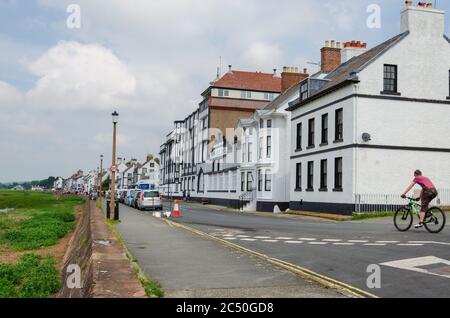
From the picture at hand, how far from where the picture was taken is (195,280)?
8.02 meters

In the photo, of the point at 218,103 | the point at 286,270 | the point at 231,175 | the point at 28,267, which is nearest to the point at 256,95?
the point at 218,103

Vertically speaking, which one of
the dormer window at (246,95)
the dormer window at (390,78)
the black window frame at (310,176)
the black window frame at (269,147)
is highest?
the dormer window at (246,95)

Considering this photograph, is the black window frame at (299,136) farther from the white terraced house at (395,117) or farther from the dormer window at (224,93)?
the dormer window at (224,93)

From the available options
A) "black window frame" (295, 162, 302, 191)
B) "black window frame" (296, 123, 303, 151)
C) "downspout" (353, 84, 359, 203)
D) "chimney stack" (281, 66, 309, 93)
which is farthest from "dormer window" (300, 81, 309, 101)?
"chimney stack" (281, 66, 309, 93)

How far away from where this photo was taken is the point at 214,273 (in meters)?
8.67

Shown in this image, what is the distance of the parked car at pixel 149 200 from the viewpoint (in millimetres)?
39844

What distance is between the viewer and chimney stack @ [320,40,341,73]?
4250 cm

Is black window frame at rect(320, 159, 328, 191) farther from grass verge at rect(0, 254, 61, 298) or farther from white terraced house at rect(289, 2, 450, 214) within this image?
grass verge at rect(0, 254, 61, 298)

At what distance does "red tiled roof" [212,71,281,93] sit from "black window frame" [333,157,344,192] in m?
43.3

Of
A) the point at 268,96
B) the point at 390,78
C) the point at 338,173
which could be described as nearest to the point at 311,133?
the point at 338,173

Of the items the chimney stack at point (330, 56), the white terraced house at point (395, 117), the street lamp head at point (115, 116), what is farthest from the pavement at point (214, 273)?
the chimney stack at point (330, 56)

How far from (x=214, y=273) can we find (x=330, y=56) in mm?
37043
